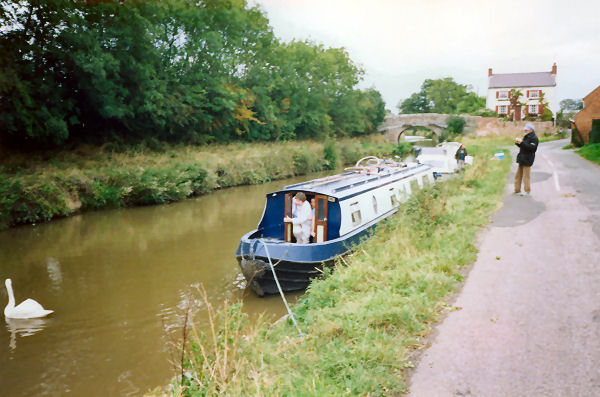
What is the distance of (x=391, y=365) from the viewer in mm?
3600

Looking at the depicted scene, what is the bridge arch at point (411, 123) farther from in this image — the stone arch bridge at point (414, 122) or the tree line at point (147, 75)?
the tree line at point (147, 75)

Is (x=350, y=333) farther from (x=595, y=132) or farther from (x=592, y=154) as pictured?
(x=595, y=132)

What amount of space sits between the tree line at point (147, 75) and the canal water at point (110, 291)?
5542mm

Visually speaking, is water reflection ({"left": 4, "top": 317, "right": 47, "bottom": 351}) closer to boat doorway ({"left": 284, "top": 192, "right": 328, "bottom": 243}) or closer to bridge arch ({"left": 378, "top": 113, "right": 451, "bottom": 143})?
boat doorway ({"left": 284, "top": 192, "right": 328, "bottom": 243})

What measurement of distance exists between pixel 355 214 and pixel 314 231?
3.38 feet

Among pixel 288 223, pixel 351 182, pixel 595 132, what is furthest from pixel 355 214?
pixel 595 132

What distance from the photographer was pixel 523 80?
64.6m

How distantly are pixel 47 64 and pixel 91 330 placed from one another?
15.3 metres

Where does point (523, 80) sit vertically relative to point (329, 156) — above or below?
above

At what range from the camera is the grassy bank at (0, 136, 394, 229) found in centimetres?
1432

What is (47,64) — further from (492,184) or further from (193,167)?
(492,184)

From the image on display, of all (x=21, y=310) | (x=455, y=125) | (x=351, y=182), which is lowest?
(x=21, y=310)

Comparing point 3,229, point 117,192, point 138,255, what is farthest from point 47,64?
point 138,255

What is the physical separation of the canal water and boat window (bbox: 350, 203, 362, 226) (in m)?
2.08
